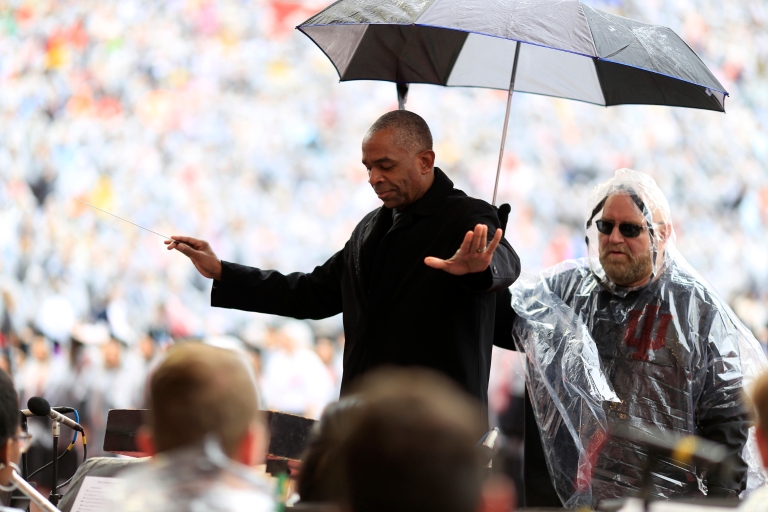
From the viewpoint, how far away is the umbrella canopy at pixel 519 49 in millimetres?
2592

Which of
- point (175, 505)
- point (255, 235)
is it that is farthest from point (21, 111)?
point (175, 505)

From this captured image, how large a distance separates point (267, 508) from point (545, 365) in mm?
1894

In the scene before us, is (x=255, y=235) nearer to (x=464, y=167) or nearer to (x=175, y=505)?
(x=464, y=167)

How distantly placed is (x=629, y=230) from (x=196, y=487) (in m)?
2.15

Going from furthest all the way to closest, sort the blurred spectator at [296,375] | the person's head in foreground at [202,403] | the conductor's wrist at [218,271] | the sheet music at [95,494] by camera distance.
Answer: the blurred spectator at [296,375] → the conductor's wrist at [218,271] → the sheet music at [95,494] → the person's head in foreground at [202,403]

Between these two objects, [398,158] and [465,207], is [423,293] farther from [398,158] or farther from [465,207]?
[398,158]

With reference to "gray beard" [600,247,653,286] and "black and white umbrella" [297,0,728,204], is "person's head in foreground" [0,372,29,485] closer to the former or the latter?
"black and white umbrella" [297,0,728,204]

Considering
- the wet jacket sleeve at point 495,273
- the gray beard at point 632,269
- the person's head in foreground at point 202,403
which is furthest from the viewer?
the gray beard at point 632,269

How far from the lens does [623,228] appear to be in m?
3.02

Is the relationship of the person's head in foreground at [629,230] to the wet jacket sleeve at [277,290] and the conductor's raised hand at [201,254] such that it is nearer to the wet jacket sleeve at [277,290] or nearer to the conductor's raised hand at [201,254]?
the wet jacket sleeve at [277,290]

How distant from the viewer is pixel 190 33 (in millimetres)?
7121

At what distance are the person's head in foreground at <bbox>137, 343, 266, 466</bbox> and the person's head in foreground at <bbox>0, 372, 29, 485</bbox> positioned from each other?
54 cm

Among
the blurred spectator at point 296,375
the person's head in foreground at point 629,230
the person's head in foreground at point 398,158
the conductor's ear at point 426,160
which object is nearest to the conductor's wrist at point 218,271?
the person's head in foreground at point 398,158

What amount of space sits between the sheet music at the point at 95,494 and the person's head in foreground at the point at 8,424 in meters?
0.66
